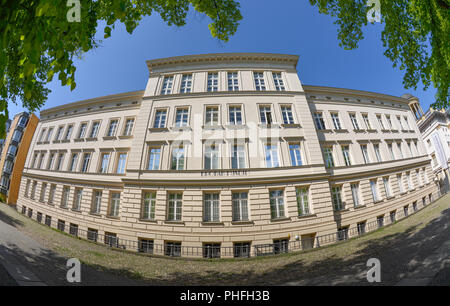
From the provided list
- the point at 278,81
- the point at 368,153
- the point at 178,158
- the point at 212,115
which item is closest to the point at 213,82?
the point at 212,115

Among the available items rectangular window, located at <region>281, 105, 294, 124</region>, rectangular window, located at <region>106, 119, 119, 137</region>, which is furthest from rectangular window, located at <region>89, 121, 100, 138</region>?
rectangular window, located at <region>281, 105, 294, 124</region>

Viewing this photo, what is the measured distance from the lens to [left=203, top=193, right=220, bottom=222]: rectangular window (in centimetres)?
812

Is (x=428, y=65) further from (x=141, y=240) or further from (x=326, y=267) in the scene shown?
(x=141, y=240)

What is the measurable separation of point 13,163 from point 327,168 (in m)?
18.8

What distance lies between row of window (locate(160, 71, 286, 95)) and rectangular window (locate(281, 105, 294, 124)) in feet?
5.63

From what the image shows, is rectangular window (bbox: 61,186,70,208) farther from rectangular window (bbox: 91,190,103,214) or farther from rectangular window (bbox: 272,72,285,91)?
rectangular window (bbox: 272,72,285,91)

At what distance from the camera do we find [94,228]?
7.96 m

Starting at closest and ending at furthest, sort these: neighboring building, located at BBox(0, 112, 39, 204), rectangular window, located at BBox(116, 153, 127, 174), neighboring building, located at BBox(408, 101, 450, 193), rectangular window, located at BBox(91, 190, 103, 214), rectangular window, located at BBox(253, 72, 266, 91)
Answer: neighboring building, located at BBox(0, 112, 39, 204) < neighboring building, located at BBox(408, 101, 450, 193) < rectangular window, located at BBox(91, 190, 103, 214) < rectangular window, located at BBox(116, 153, 127, 174) < rectangular window, located at BBox(253, 72, 266, 91)

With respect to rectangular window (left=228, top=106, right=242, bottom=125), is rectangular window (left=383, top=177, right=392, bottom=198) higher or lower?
lower

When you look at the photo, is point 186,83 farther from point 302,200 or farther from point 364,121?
point 364,121

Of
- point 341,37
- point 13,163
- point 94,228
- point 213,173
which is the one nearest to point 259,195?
point 213,173

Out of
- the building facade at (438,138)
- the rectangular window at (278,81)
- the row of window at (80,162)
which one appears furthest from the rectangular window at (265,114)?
the row of window at (80,162)

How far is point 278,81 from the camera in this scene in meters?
12.0

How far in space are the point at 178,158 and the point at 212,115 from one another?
369 cm
